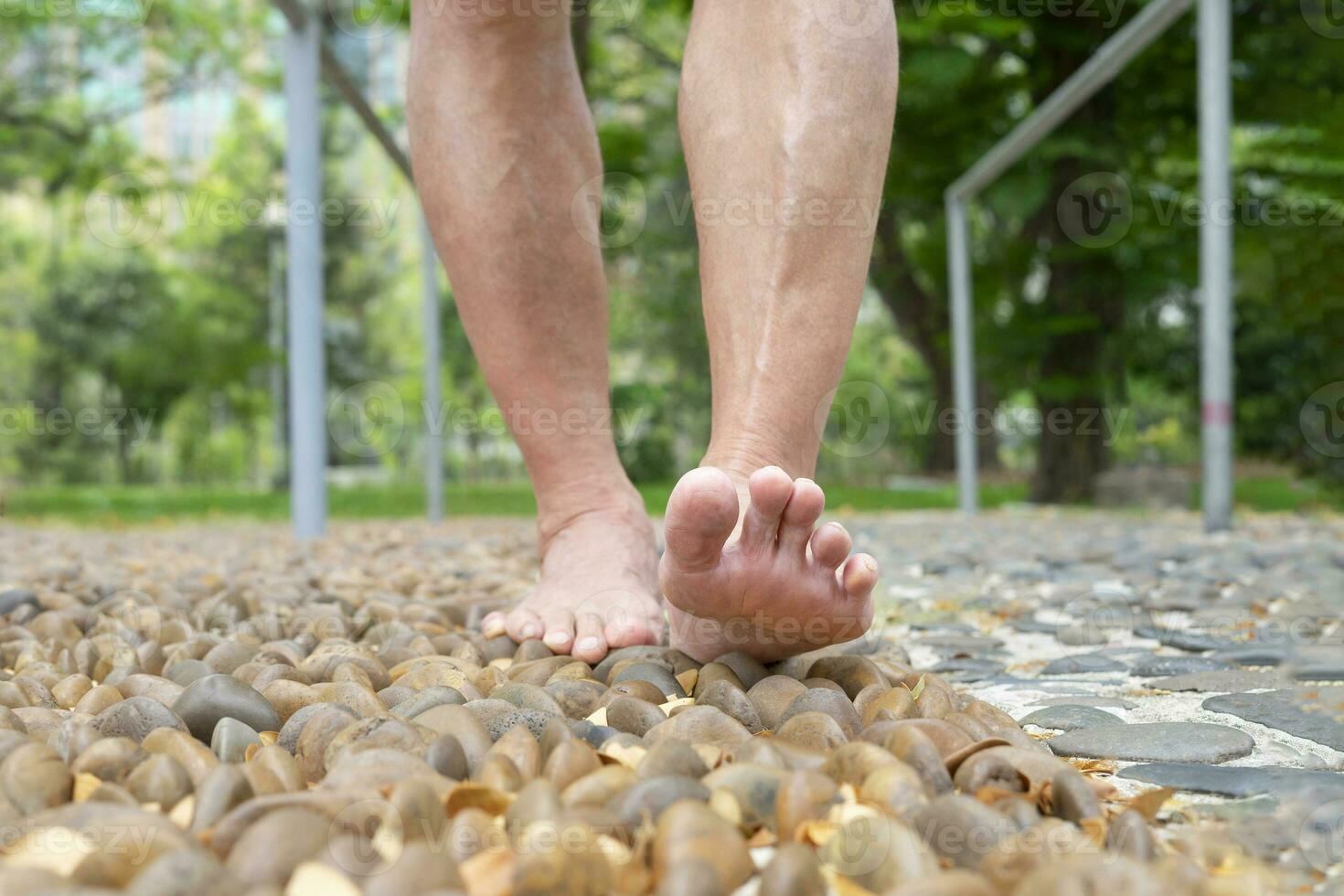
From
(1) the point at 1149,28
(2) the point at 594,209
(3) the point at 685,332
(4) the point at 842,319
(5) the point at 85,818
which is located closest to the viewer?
(5) the point at 85,818

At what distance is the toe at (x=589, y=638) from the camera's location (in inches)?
39.8

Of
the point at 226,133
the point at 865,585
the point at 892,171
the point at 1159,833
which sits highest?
the point at 226,133

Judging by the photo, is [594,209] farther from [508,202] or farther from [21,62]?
[21,62]

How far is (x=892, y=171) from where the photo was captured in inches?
203

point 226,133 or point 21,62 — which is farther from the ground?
point 226,133

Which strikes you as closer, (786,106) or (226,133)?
(786,106)

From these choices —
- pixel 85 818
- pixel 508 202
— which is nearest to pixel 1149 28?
pixel 508 202

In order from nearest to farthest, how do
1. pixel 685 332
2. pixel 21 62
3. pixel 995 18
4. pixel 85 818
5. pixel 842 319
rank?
pixel 85 818 < pixel 842 319 < pixel 995 18 < pixel 685 332 < pixel 21 62

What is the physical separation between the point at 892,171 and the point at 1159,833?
4.90 m
